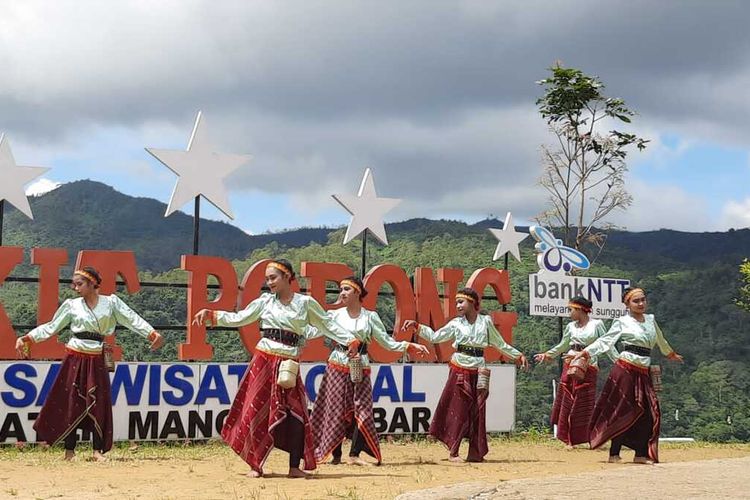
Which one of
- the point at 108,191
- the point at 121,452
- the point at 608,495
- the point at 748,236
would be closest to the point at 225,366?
the point at 121,452

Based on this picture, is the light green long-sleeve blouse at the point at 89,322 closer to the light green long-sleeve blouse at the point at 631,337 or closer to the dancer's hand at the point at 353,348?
the dancer's hand at the point at 353,348

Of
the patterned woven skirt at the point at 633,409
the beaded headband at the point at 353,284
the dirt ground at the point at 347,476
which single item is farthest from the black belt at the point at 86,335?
the patterned woven skirt at the point at 633,409

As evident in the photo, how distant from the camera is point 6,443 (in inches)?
457

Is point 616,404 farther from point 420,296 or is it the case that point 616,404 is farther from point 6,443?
point 6,443

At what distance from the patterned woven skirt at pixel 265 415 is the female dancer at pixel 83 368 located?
1.70m

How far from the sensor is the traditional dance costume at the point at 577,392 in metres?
12.7

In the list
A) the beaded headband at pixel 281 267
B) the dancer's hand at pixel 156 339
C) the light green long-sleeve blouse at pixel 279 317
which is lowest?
the dancer's hand at pixel 156 339

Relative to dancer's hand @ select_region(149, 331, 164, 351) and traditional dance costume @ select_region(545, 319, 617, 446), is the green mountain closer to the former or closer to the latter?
dancer's hand @ select_region(149, 331, 164, 351)

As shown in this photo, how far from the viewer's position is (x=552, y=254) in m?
15.6

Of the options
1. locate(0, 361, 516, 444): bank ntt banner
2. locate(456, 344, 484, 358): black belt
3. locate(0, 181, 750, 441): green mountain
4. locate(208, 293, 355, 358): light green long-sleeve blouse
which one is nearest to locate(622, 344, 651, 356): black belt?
locate(456, 344, 484, 358): black belt

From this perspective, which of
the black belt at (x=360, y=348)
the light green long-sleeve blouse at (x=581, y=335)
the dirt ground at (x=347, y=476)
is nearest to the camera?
the dirt ground at (x=347, y=476)

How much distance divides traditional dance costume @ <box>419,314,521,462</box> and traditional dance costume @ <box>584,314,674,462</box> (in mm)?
1061

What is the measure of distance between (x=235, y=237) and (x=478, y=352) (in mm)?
51478

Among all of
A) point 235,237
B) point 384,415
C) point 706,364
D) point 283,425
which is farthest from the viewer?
point 235,237
